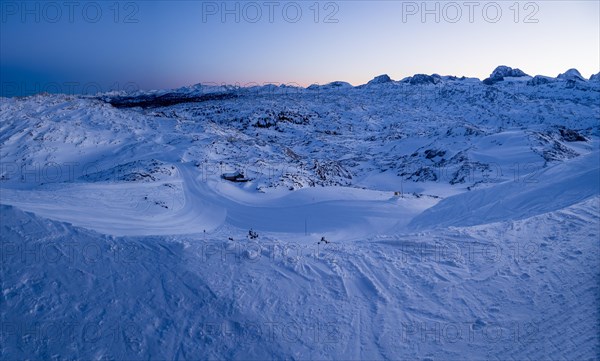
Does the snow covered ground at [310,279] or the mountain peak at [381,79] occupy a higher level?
the mountain peak at [381,79]

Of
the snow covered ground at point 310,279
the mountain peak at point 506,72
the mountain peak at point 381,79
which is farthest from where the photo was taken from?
the mountain peak at point 381,79

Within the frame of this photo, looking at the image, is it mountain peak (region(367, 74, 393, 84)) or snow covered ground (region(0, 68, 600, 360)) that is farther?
mountain peak (region(367, 74, 393, 84))

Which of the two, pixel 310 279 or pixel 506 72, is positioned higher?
pixel 506 72

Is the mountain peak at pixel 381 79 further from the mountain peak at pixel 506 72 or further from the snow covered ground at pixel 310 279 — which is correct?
the snow covered ground at pixel 310 279

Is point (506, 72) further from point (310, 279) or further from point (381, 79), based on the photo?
point (310, 279)

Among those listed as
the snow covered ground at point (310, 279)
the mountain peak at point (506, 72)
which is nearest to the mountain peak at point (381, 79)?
the mountain peak at point (506, 72)

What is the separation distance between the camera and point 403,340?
163 inches

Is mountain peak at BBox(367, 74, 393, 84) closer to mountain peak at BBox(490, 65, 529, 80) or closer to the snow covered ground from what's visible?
mountain peak at BBox(490, 65, 529, 80)

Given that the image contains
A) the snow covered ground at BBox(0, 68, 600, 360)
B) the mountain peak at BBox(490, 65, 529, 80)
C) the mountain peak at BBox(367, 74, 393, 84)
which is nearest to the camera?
the snow covered ground at BBox(0, 68, 600, 360)

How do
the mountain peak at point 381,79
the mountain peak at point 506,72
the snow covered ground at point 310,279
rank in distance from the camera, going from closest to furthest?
the snow covered ground at point 310,279, the mountain peak at point 506,72, the mountain peak at point 381,79

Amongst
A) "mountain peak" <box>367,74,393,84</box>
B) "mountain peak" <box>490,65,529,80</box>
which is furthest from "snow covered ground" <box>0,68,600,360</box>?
"mountain peak" <box>490,65,529,80</box>

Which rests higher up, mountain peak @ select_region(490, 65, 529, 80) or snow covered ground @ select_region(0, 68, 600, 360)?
mountain peak @ select_region(490, 65, 529, 80)

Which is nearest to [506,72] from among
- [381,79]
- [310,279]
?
[381,79]

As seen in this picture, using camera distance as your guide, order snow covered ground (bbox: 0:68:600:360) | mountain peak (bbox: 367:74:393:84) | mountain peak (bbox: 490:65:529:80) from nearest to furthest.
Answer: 1. snow covered ground (bbox: 0:68:600:360)
2. mountain peak (bbox: 490:65:529:80)
3. mountain peak (bbox: 367:74:393:84)
